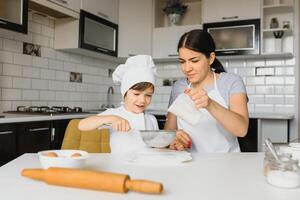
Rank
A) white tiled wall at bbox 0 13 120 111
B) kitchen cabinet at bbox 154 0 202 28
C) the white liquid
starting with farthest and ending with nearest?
kitchen cabinet at bbox 154 0 202 28 → white tiled wall at bbox 0 13 120 111 → the white liquid

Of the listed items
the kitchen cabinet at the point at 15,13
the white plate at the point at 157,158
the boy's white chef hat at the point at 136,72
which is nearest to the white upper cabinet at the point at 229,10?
the kitchen cabinet at the point at 15,13

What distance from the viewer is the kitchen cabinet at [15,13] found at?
93.4 inches

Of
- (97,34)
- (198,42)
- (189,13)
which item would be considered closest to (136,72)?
(198,42)

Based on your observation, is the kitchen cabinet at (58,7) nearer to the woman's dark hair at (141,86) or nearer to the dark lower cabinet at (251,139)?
the woman's dark hair at (141,86)

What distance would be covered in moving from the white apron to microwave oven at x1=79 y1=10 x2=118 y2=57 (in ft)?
6.17

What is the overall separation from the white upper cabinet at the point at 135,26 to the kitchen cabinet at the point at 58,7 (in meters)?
0.85

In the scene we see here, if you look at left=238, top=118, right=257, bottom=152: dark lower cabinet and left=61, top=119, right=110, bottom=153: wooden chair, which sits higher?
left=61, top=119, right=110, bottom=153: wooden chair

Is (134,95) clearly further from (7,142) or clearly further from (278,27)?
(278,27)

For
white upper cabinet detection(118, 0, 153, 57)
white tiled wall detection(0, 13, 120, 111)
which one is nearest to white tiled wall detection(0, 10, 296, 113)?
white tiled wall detection(0, 13, 120, 111)

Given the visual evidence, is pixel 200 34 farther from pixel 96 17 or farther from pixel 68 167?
pixel 96 17

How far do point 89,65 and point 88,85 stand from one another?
0.23 m

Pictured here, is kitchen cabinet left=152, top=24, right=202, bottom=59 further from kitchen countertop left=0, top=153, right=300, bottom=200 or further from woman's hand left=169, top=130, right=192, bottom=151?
kitchen countertop left=0, top=153, right=300, bottom=200

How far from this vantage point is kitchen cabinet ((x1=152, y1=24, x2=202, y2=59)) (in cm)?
386

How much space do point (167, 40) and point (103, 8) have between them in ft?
2.74
